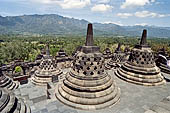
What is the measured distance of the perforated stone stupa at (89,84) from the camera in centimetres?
865

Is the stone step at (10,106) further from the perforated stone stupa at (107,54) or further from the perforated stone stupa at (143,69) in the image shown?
the perforated stone stupa at (107,54)

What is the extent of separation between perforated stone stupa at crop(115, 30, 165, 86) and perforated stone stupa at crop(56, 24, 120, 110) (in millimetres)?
4195

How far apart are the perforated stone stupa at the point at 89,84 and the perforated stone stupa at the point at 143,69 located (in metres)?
4.19

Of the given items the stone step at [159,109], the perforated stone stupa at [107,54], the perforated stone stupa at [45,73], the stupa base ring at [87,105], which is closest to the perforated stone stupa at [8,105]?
the stupa base ring at [87,105]

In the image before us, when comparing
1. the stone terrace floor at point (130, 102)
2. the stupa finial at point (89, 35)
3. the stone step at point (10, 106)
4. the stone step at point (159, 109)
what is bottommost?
the stone terrace floor at point (130, 102)

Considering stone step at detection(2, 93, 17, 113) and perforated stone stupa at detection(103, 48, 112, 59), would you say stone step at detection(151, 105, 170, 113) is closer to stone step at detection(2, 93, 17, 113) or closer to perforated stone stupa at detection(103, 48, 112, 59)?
stone step at detection(2, 93, 17, 113)

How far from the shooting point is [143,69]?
12.6 meters

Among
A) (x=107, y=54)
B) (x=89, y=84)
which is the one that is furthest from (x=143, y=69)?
(x=107, y=54)

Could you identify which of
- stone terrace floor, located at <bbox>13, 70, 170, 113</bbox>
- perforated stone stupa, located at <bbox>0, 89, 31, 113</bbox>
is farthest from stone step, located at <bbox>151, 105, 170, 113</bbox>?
perforated stone stupa, located at <bbox>0, 89, 31, 113</bbox>

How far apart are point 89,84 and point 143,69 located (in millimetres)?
Result: 6887

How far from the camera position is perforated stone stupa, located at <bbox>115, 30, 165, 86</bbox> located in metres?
12.4

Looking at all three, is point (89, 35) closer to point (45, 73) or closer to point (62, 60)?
point (45, 73)

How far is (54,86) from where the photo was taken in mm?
11289

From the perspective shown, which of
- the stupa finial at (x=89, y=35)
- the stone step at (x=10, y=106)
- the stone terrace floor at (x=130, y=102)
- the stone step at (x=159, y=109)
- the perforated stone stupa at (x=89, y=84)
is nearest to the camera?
the stone step at (x=159, y=109)
